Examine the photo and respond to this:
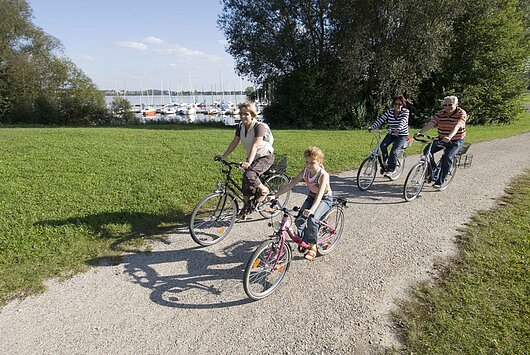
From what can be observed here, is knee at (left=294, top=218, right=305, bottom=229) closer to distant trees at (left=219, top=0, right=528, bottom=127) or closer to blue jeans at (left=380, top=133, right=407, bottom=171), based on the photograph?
blue jeans at (left=380, top=133, right=407, bottom=171)

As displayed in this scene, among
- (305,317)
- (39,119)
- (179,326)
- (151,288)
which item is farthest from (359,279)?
(39,119)

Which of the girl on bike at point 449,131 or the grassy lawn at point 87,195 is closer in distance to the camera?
the grassy lawn at point 87,195

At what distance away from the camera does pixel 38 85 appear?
2791 centimetres

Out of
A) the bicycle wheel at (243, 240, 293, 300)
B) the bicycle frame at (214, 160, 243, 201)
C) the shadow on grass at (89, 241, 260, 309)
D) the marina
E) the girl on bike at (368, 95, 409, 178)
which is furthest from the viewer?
the marina

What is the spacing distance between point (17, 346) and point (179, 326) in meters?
1.38

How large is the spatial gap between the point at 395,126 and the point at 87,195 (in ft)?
22.1

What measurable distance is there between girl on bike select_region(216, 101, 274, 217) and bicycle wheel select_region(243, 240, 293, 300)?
1348 millimetres

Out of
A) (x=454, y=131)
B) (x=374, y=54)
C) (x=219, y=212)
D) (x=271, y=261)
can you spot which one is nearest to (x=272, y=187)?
(x=219, y=212)

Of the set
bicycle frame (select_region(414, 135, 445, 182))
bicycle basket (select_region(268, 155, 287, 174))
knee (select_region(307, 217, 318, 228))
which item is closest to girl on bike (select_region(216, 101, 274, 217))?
bicycle basket (select_region(268, 155, 287, 174))

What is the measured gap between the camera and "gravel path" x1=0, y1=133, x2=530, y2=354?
2.64m

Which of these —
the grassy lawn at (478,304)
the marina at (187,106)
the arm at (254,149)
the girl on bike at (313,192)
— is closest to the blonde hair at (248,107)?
the arm at (254,149)

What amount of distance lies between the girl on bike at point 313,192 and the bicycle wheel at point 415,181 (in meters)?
3.04

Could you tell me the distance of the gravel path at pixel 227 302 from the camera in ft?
8.66

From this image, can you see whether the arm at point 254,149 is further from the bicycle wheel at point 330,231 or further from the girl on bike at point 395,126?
the girl on bike at point 395,126
